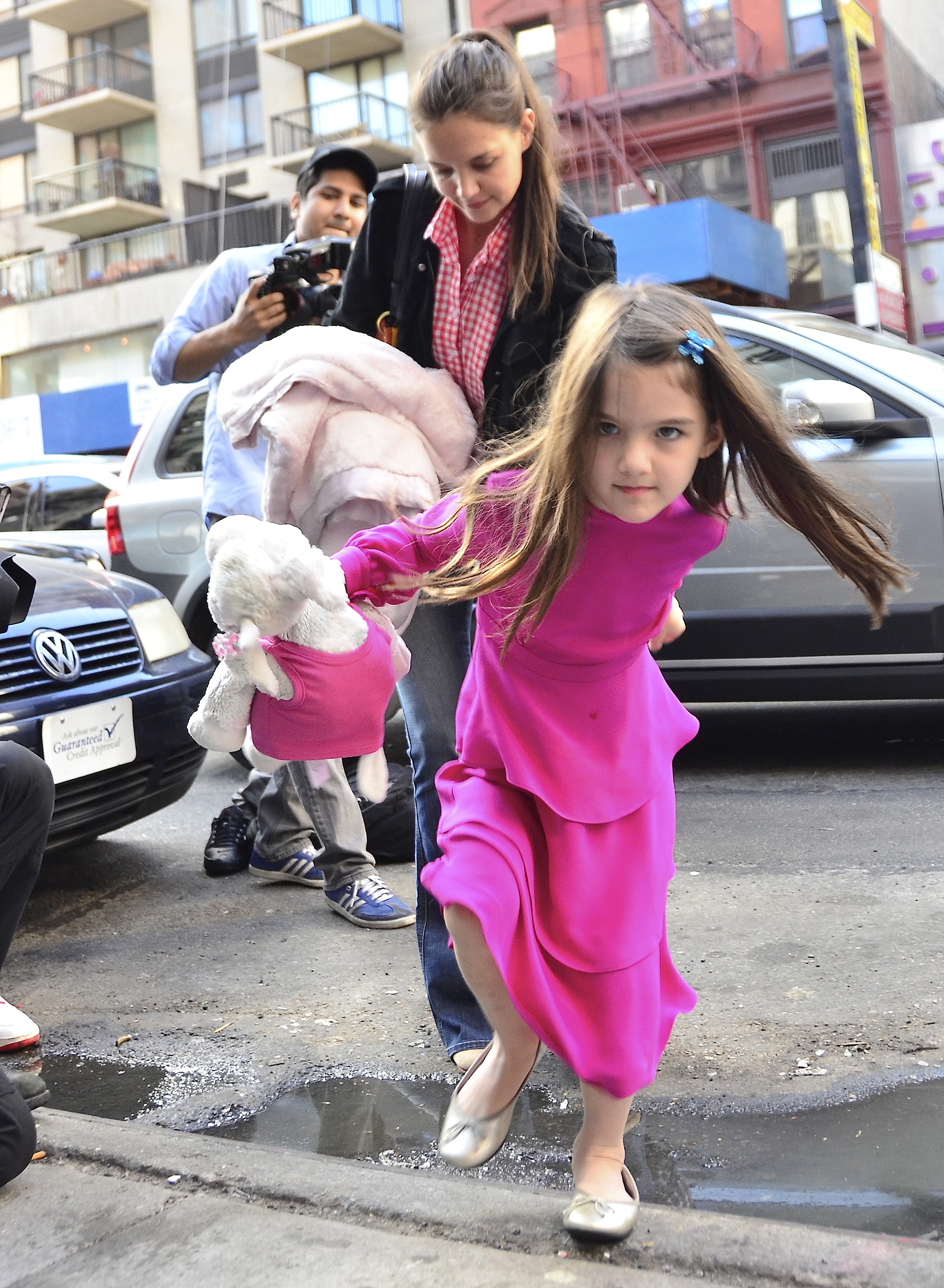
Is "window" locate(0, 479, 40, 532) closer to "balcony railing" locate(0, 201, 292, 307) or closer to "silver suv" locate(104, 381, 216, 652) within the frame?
"silver suv" locate(104, 381, 216, 652)

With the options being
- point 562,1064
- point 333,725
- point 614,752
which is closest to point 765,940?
point 562,1064

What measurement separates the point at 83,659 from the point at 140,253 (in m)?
25.0

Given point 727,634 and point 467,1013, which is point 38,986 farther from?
point 727,634

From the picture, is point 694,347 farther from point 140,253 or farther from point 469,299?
point 140,253

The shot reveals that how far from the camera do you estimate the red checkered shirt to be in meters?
2.47

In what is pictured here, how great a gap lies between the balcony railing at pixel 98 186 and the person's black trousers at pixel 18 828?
90.9 feet

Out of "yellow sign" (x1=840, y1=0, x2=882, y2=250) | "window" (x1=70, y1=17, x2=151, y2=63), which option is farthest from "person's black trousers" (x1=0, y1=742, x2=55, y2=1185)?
"window" (x1=70, y1=17, x2=151, y2=63)

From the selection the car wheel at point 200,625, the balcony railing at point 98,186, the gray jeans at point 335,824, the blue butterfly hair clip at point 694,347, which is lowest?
the gray jeans at point 335,824

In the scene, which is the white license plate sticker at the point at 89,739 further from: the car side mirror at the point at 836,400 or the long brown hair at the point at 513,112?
the car side mirror at the point at 836,400

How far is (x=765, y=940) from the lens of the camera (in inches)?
132

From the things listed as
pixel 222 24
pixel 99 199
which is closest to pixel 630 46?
pixel 222 24

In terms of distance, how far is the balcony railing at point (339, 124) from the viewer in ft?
81.0

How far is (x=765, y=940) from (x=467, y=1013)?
103 centimetres

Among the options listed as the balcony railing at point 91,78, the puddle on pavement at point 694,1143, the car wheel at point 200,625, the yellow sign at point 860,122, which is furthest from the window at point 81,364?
the puddle on pavement at point 694,1143
